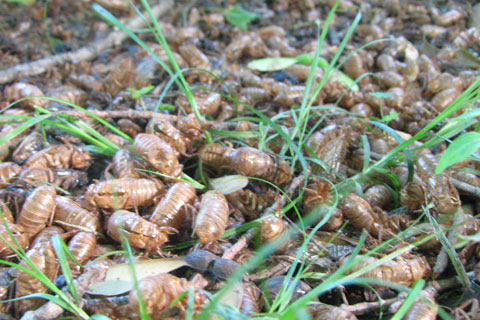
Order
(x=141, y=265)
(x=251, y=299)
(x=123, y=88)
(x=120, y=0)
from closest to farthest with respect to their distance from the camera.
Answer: (x=251, y=299), (x=141, y=265), (x=123, y=88), (x=120, y=0)

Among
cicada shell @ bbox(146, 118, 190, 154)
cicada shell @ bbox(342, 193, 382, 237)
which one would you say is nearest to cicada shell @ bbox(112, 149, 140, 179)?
cicada shell @ bbox(146, 118, 190, 154)

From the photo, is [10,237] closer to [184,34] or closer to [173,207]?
[173,207]

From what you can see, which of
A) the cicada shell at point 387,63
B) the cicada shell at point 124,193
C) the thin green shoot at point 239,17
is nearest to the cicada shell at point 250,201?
the cicada shell at point 124,193

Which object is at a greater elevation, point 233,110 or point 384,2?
point 384,2

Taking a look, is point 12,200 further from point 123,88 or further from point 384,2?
point 384,2

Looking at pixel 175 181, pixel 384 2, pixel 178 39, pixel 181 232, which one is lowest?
pixel 181 232

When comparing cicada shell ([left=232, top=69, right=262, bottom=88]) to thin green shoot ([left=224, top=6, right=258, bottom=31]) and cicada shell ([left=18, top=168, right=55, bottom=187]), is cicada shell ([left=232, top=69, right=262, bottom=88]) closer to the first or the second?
thin green shoot ([left=224, top=6, right=258, bottom=31])

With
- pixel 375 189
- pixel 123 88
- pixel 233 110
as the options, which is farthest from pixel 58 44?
pixel 375 189

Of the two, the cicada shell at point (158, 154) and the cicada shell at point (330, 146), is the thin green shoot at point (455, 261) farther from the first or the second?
the cicada shell at point (158, 154)
